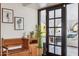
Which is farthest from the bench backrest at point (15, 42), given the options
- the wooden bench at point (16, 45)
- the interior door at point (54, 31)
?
the interior door at point (54, 31)

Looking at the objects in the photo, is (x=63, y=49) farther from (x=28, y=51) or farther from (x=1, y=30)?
(x=1, y=30)

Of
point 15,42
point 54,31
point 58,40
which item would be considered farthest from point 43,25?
point 15,42

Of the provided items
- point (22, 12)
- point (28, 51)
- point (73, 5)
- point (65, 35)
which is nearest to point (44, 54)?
point (28, 51)

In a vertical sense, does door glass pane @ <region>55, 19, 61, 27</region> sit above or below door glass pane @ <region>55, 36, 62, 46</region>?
above

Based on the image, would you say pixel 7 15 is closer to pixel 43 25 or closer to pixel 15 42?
pixel 15 42

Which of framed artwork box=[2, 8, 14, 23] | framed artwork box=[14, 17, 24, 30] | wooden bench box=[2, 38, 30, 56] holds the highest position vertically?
framed artwork box=[2, 8, 14, 23]

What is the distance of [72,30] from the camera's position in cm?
156

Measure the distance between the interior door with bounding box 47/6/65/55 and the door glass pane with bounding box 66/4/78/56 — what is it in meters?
0.09

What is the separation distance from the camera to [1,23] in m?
1.54

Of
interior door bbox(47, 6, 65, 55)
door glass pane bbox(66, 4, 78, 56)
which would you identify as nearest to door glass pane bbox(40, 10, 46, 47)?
interior door bbox(47, 6, 65, 55)

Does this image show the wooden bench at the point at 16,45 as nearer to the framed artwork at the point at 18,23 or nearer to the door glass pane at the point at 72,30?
the framed artwork at the point at 18,23

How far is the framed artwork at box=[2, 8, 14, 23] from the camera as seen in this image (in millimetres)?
1532

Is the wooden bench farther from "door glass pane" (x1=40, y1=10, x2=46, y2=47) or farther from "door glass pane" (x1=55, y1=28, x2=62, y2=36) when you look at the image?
"door glass pane" (x1=55, y1=28, x2=62, y2=36)

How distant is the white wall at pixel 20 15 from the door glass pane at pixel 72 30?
16.1 inches
